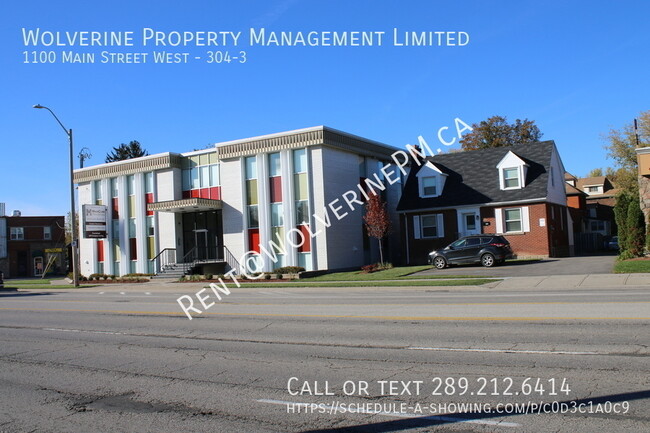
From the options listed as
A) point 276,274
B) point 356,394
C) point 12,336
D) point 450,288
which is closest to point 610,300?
point 450,288

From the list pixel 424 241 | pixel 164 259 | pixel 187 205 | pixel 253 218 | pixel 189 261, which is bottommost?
pixel 189 261

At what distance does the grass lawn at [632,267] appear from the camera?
21969mm

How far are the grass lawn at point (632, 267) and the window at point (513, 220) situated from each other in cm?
1032

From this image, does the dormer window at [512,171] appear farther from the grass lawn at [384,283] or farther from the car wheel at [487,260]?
the grass lawn at [384,283]

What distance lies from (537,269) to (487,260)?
128 inches

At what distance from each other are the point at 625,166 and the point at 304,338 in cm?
5348

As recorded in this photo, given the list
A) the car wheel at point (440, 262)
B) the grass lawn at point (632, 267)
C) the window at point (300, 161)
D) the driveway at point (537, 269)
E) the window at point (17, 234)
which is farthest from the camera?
the window at point (17, 234)

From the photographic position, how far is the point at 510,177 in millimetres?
35469

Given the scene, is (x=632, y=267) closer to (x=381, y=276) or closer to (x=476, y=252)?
(x=476, y=252)

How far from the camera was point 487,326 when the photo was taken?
1130cm

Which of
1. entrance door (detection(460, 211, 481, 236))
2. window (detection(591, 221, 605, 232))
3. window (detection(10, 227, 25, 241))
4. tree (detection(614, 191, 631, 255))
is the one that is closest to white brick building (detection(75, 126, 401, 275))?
entrance door (detection(460, 211, 481, 236))

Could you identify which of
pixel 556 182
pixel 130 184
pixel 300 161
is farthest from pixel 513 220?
pixel 130 184

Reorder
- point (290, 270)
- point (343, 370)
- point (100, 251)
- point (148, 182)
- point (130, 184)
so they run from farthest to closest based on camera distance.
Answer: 1. point (100, 251)
2. point (130, 184)
3. point (148, 182)
4. point (290, 270)
5. point (343, 370)

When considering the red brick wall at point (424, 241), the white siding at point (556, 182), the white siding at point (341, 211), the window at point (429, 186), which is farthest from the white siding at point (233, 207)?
the white siding at point (556, 182)
